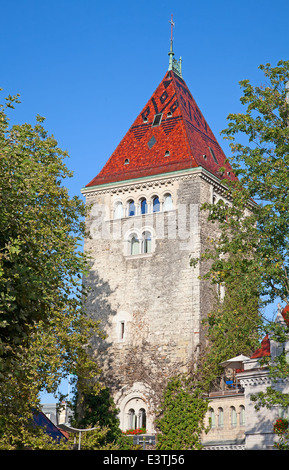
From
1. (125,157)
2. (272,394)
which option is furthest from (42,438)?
(125,157)

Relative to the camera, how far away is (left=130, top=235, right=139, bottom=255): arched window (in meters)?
37.3

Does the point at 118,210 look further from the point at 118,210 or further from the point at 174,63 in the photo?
the point at 174,63

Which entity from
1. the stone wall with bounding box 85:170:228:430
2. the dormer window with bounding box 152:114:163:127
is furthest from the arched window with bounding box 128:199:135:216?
the dormer window with bounding box 152:114:163:127

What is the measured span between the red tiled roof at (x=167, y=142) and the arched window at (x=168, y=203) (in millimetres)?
1361

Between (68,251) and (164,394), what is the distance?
1446 cm

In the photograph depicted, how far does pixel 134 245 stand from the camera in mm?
37594

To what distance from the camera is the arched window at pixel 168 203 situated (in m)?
36.7

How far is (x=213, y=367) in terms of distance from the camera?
3266 centimetres

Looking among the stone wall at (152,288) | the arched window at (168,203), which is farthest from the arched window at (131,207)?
the arched window at (168,203)

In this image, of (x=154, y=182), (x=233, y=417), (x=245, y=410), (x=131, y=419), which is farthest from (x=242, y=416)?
(x=154, y=182)

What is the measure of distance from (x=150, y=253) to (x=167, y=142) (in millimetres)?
6745

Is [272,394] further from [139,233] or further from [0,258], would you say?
[139,233]
